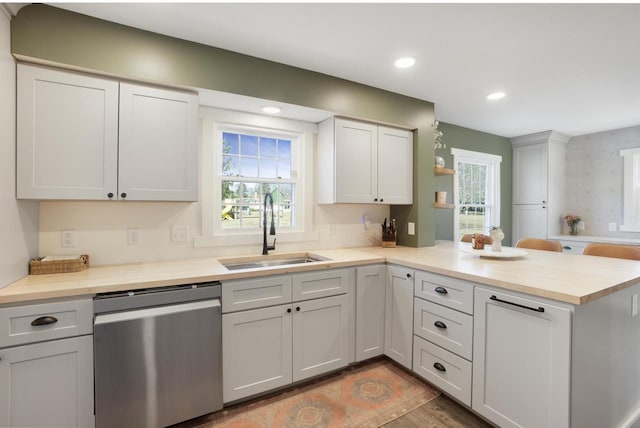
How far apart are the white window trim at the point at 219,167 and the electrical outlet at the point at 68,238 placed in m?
0.76

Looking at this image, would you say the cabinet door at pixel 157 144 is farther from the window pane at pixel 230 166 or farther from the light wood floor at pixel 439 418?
the light wood floor at pixel 439 418

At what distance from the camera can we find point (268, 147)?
2.76 m

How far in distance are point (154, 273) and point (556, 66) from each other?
330cm

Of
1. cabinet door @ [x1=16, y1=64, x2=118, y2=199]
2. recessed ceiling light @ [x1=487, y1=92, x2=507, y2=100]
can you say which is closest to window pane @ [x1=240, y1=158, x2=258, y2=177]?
cabinet door @ [x1=16, y1=64, x2=118, y2=199]

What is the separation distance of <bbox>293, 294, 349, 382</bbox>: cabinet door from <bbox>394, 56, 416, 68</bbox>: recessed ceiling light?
72.8 inches

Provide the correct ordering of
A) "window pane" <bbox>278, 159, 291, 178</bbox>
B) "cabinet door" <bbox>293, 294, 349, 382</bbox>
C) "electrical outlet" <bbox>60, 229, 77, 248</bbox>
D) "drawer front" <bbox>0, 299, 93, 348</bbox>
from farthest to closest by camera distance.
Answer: "window pane" <bbox>278, 159, 291, 178</bbox>
"cabinet door" <bbox>293, 294, 349, 382</bbox>
"electrical outlet" <bbox>60, 229, 77, 248</bbox>
"drawer front" <bbox>0, 299, 93, 348</bbox>

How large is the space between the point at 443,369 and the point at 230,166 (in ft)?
7.39

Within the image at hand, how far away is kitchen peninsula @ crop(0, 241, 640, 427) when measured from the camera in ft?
4.57

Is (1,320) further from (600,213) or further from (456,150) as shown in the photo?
(600,213)

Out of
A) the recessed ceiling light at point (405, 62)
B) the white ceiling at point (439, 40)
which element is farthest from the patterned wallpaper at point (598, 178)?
the recessed ceiling light at point (405, 62)

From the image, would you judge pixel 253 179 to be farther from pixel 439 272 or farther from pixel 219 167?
pixel 439 272

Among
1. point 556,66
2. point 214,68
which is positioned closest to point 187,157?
point 214,68

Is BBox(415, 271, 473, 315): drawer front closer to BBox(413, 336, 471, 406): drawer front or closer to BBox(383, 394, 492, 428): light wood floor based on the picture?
BBox(413, 336, 471, 406): drawer front

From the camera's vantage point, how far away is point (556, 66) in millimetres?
2320
